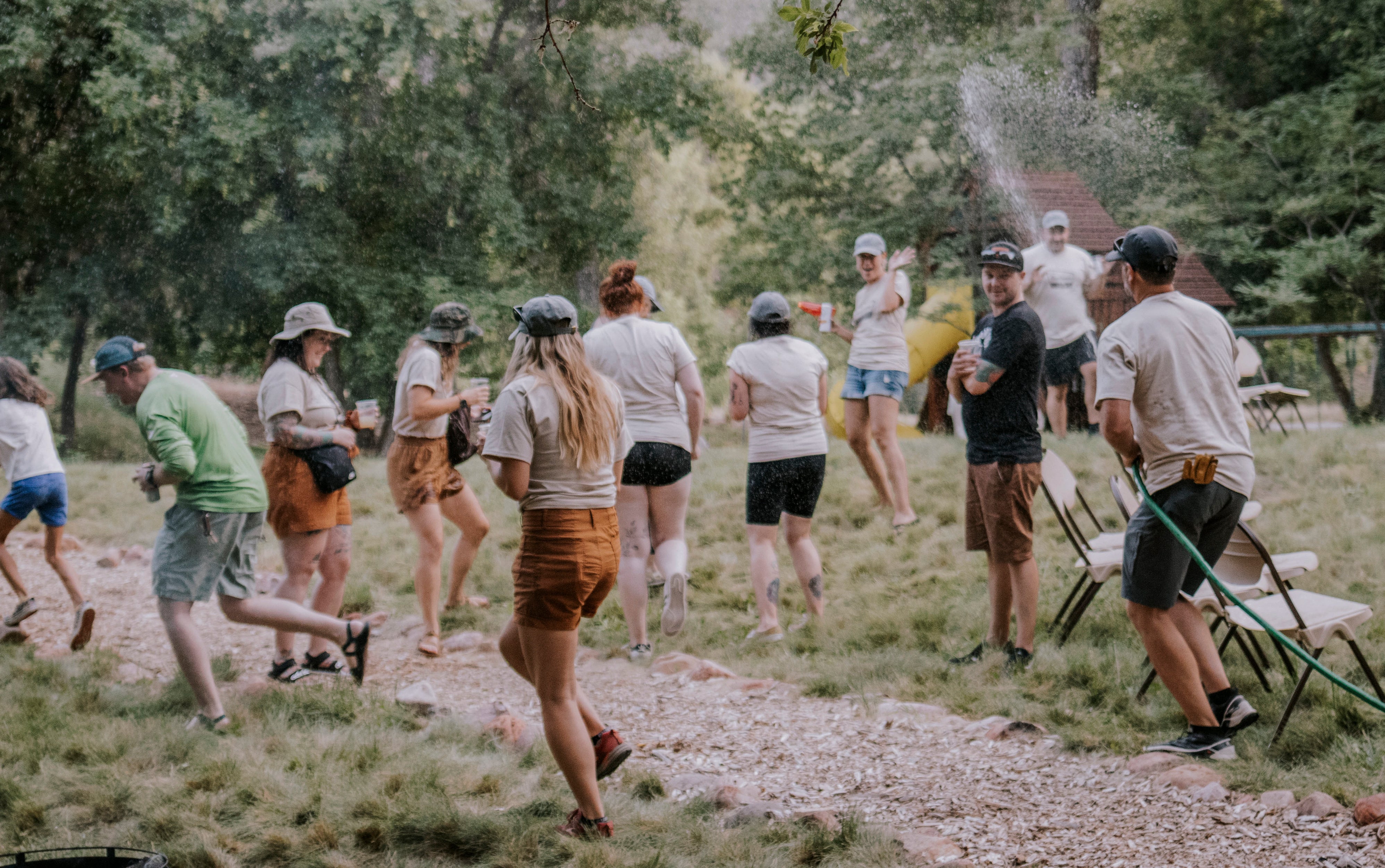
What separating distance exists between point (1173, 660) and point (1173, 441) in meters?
0.71

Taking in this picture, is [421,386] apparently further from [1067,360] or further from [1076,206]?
[1076,206]

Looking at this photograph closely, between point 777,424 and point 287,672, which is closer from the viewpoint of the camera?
point 287,672

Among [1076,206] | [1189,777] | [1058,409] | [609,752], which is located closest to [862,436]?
[1058,409]

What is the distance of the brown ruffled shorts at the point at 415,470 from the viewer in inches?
205

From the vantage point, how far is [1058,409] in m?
8.48

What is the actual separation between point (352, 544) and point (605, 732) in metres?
5.19

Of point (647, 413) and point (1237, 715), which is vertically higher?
point (647, 413)

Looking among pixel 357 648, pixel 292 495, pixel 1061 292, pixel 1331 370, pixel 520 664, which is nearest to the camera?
pixel 520 664

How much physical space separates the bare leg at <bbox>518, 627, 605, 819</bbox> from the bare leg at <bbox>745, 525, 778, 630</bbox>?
7.62ft

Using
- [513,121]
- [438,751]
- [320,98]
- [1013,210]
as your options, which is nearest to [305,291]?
[320,98]

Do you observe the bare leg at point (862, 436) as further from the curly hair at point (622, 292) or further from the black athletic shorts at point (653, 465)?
the curly hair at point (622, 292)

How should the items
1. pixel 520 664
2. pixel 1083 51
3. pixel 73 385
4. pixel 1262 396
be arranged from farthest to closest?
1. pixel 73 385
2. pixel 1083 51
3. pixel 1262 396
4. pixel 520 664

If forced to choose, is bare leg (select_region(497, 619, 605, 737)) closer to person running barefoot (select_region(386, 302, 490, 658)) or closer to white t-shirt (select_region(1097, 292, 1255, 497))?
white t-shirt (select_region(1097, 292, 1255, 497))

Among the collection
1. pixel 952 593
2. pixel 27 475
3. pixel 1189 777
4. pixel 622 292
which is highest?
pixel 622 292
